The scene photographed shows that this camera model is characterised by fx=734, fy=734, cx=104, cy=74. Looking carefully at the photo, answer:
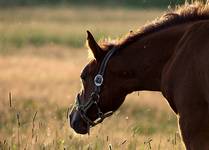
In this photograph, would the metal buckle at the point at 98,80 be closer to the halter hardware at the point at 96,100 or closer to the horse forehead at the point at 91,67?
the halter hardware at the point at 96,100

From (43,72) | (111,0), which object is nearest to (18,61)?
(43,72)

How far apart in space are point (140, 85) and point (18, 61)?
52.9 feet

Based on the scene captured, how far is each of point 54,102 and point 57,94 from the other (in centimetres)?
128

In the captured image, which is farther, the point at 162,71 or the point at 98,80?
the point at 98,80

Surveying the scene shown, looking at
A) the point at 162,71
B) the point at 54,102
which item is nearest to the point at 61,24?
the point at 54,102

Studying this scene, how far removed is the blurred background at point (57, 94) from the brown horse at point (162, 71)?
0.52m

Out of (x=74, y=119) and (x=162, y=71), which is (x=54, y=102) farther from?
(x=162, y=71)

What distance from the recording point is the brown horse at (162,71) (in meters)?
6.12

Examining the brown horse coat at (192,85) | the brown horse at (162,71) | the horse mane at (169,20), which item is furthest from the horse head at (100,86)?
the brown horse coat at (192,85)

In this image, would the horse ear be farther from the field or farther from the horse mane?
the field

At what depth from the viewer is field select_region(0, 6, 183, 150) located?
8.99 metres

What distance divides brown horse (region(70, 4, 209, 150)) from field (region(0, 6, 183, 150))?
0.56 m

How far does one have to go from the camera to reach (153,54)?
21.9 feet

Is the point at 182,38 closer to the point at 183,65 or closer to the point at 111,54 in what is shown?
the point at 183,65
